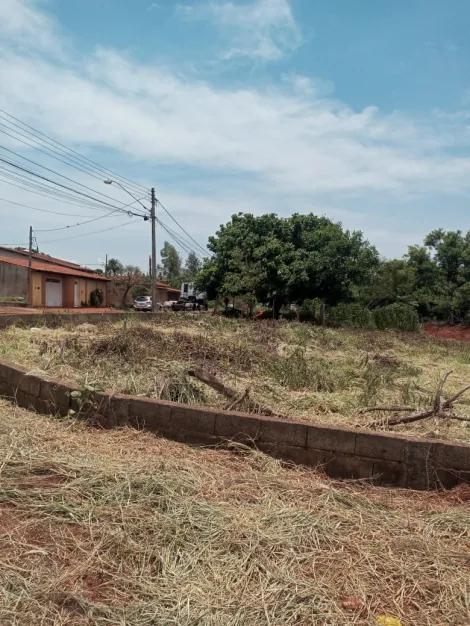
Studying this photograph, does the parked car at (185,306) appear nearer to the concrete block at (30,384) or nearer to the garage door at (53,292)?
the garage door at (53,292)

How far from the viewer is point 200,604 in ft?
6.84

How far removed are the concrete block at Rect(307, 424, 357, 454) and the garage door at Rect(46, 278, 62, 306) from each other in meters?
32.5

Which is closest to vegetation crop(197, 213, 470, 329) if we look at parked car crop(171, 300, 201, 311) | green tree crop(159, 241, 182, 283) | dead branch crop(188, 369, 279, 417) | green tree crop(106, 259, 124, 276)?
parked car crop(171, 300, 201, 311)

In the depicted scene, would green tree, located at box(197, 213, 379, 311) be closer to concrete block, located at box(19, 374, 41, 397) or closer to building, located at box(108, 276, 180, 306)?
building, located at box(108, 276, 180, 306)

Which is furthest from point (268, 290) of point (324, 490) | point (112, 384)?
point (324, 490)

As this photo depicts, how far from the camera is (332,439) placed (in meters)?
3.55

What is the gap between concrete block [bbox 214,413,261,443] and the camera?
3797 mm

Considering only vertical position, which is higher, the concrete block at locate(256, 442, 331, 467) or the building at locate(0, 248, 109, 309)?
the building at locate(0, 248, 109, 309)

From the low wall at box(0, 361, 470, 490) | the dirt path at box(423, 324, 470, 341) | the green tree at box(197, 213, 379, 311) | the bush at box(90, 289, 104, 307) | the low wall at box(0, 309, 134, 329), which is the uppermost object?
the green tree at box(197, 213, 379, 311)

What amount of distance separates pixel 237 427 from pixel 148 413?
83 cm

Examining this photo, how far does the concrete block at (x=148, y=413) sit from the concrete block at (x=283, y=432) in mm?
843

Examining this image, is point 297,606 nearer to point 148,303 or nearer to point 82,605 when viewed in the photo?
point 82,605

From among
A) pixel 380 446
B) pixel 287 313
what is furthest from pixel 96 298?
pixel 380 446

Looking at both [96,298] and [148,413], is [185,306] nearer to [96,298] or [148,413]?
[96,298]
